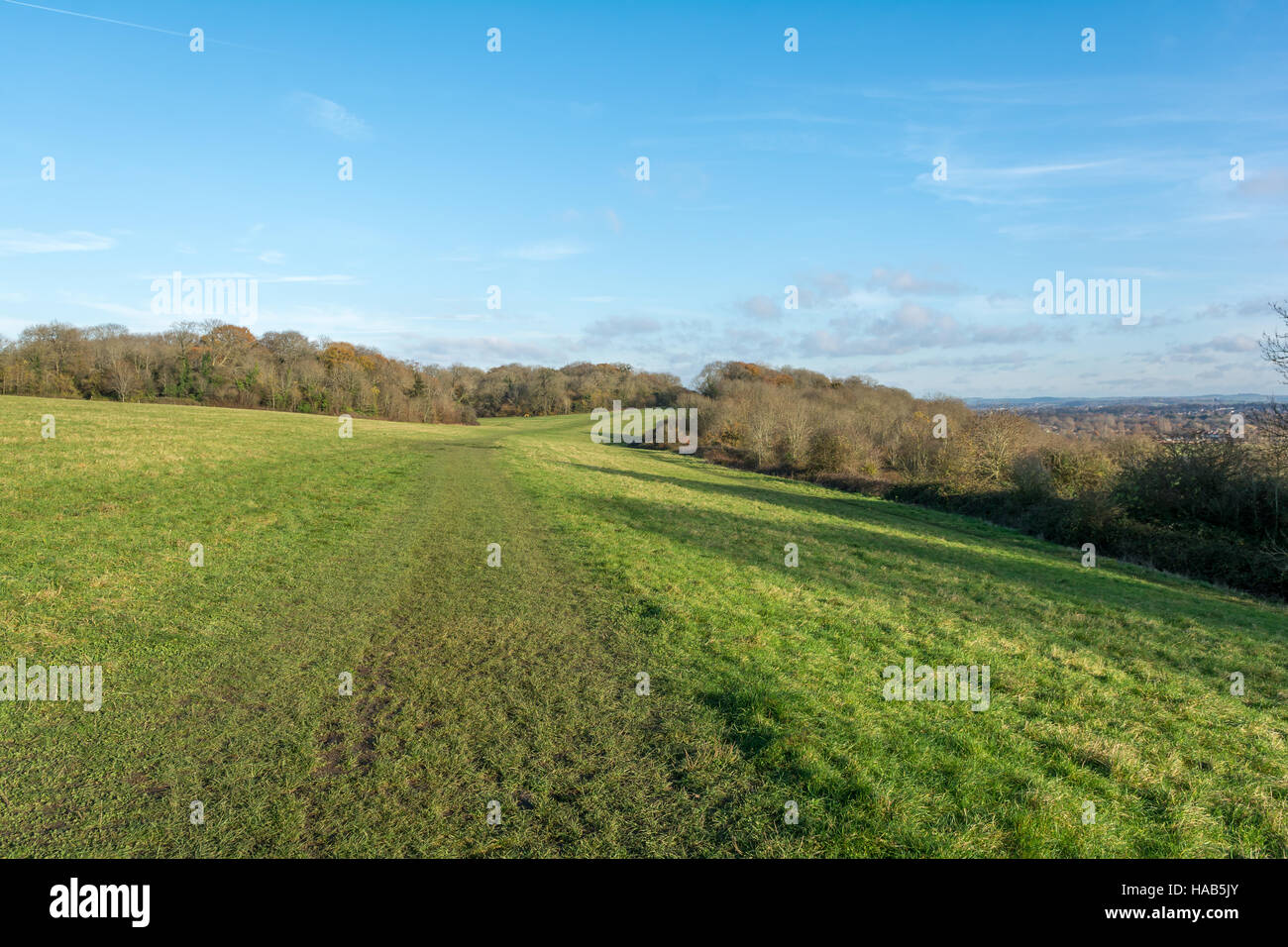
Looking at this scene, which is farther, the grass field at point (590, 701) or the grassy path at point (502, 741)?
the grass field at point (590, 701)

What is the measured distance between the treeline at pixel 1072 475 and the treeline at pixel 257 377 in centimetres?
4301

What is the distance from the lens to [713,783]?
4.94m

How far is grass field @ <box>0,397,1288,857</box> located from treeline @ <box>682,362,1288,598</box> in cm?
846

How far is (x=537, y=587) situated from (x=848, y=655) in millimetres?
5411

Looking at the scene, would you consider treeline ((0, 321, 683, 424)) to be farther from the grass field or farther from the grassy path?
the grassy path

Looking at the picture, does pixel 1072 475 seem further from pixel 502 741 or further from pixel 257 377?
pixel 257 377

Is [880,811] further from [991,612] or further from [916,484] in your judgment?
[916,484]

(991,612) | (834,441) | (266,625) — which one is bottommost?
(991,612)

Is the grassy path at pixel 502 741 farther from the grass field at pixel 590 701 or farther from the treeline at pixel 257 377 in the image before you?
the treeline at pixel 257 377

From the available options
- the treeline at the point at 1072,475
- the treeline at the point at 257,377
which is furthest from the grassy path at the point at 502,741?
→ the treeline at the point at 257,377

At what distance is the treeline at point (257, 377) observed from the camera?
60.2 metres

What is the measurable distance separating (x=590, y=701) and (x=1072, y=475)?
104 ft
